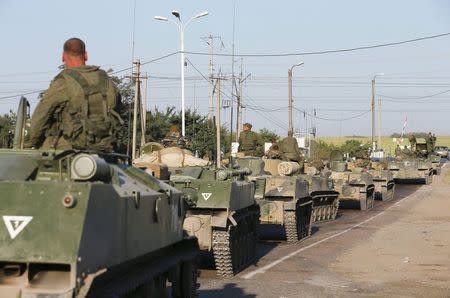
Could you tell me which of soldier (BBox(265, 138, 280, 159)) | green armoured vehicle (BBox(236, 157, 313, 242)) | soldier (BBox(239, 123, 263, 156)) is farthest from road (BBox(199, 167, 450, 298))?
soldier (BBox(239, 123, 263, 156))

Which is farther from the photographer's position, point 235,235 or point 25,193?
point 235,235

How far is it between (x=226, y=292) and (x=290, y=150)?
37.6ft

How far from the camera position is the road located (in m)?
11.1

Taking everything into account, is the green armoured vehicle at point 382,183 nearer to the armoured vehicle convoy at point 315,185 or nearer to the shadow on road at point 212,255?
the armoured vehicle convoy at point 315,185

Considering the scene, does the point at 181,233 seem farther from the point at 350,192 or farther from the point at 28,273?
the point at 350,192

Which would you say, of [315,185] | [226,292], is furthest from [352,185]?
[226,292]

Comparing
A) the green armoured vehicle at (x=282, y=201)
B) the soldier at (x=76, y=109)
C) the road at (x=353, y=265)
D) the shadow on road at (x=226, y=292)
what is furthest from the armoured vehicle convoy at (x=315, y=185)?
the soldier at (x=76, y=109)

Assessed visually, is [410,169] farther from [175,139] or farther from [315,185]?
[175,139]

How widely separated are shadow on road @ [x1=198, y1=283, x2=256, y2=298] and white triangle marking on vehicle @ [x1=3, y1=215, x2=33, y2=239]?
552 centimetres

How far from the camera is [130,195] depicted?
615 cm

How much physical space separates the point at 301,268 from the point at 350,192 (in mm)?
15874

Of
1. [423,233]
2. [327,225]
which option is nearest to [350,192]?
[327,225]

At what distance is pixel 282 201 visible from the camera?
59.9 feet

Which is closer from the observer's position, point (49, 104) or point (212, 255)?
point (49, 104)
